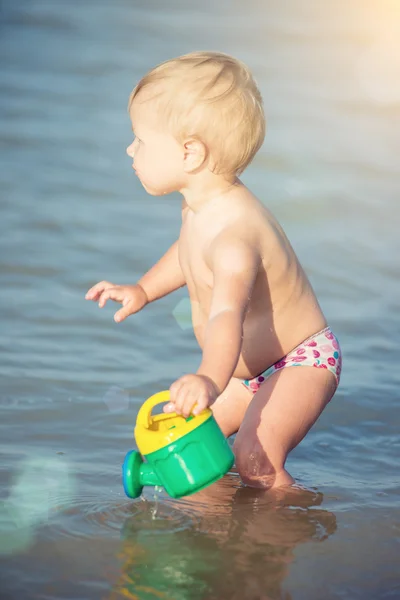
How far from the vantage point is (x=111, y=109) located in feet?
23.7

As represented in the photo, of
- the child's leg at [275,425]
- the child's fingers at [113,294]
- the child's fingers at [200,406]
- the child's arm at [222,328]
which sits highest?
the child's arm at [222,328]

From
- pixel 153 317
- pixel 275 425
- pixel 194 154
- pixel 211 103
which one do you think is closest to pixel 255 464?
pixel 275 425

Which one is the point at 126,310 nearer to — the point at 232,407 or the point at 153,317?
the point at 232,407

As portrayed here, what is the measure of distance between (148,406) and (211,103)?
0.71 metres

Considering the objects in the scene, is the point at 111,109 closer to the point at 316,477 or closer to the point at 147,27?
the point at 147,27

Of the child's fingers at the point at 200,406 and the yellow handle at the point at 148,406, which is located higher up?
the child's fingers at the point at 200,406

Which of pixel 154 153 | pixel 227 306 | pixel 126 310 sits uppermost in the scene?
pixel 154 153

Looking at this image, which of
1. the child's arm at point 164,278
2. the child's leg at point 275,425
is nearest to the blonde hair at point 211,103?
the child's arm at point 164,278

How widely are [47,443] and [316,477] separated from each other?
2.38 ft

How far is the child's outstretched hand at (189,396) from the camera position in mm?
1883

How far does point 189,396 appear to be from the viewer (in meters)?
1.89

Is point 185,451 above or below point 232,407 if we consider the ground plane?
above

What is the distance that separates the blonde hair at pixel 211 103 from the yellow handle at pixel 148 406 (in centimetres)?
62

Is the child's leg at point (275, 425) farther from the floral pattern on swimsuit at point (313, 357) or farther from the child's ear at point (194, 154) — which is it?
the child's ear at point (194, 154)
